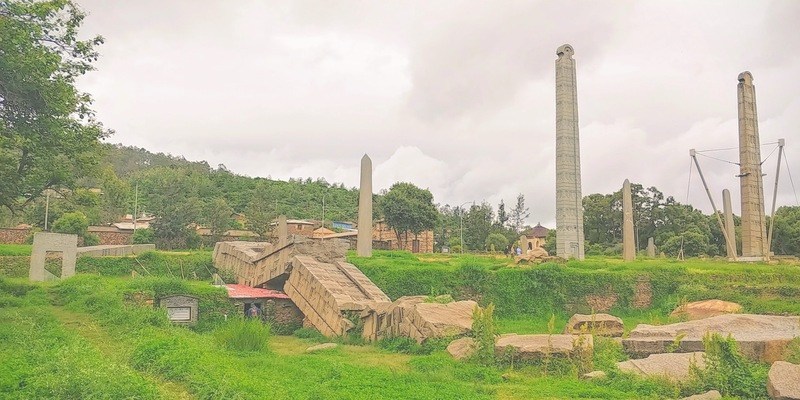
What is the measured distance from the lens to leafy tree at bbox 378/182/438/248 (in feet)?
151

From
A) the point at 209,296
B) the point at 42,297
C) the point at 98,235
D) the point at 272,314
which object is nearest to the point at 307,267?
the point at 272,314

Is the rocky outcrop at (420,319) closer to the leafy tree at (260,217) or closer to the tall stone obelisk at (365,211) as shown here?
the tall stone obelisk at (365,211)

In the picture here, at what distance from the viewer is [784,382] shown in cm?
722

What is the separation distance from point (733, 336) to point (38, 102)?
14784 millimetres

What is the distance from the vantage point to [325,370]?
9547 mm

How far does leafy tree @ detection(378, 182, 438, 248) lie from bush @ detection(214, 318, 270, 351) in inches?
1333

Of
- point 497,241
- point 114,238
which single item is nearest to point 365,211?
point 114,238

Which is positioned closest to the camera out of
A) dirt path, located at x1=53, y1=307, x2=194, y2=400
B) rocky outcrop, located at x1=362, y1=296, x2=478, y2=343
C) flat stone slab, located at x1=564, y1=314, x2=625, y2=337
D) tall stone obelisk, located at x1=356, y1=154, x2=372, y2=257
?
dirt path, located at x1=53, y1=307, x2=194, y2=400

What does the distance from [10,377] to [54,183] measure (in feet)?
34.1

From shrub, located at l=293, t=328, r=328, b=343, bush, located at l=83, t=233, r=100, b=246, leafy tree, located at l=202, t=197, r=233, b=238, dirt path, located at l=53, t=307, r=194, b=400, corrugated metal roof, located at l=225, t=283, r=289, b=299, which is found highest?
leafy tree, located at l=202, t=197, r=233, b=238

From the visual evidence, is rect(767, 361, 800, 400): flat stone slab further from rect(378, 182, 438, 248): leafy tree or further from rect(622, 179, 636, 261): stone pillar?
rect(378, 182, 438, 248): leafy tree

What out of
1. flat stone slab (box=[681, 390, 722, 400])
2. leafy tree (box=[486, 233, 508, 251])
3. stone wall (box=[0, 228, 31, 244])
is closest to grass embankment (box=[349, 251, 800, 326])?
flat stone slab (box=[681, 390, 722, 400])

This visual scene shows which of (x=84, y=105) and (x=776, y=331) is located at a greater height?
(x=84, y=105)

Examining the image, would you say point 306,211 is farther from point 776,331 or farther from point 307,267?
point 776,331
